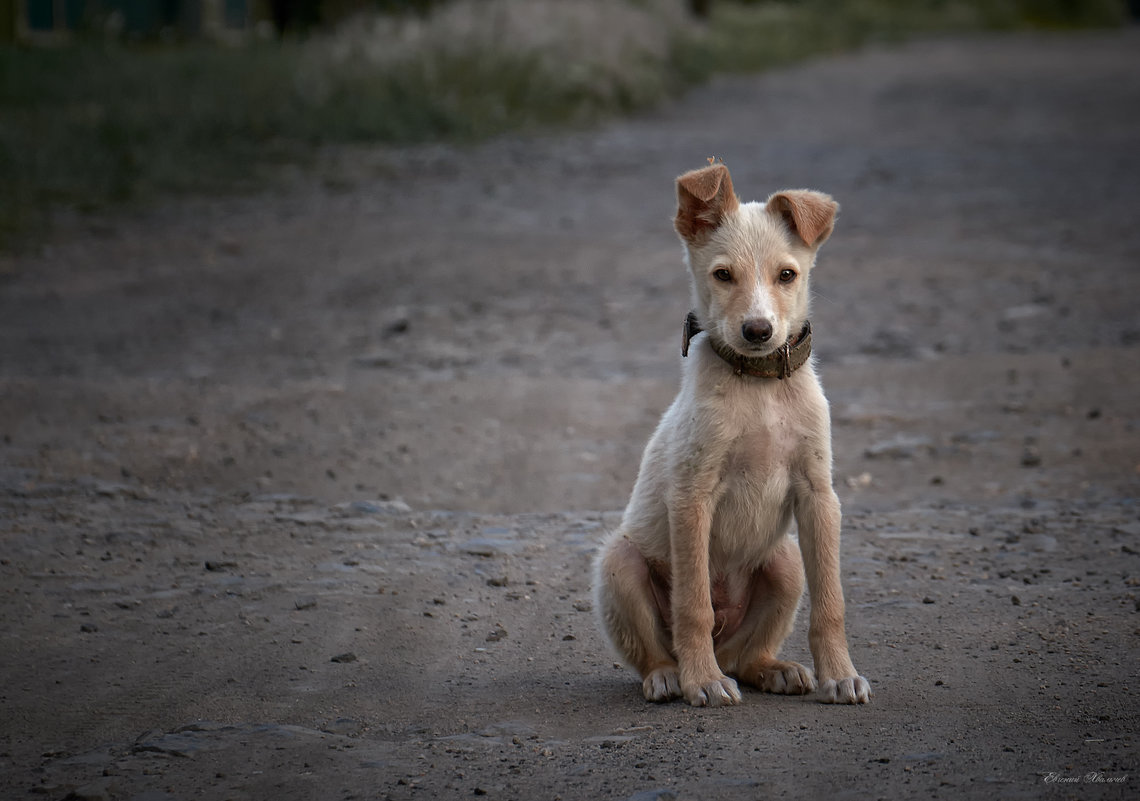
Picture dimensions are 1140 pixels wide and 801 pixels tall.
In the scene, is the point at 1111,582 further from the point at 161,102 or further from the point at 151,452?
the point at 161,102

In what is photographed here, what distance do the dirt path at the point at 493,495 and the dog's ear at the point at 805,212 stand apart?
4.67 ft

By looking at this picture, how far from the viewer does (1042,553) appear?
17.8ft

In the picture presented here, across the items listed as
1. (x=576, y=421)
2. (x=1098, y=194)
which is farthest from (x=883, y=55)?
(x=576, y=421)

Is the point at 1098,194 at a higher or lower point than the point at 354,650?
higher

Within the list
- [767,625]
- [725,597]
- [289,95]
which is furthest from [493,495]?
[289,95]

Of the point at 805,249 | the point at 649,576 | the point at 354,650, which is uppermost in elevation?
the point at 805,249

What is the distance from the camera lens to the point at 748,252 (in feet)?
13.2

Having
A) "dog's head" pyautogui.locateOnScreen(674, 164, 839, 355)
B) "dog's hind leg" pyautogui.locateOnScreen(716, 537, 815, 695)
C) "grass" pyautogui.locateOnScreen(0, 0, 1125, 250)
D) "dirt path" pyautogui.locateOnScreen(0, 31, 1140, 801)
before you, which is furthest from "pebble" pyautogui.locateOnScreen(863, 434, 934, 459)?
"grass" pyautogui.locateOnScreen(0, 0, 1125, 250)

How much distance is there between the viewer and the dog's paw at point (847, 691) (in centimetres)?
388

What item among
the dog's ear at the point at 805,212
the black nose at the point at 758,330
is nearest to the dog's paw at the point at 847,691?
the black nose at the point at 758,330

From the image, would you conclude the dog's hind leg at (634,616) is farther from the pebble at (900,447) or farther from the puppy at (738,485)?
the pebble at (900,447)

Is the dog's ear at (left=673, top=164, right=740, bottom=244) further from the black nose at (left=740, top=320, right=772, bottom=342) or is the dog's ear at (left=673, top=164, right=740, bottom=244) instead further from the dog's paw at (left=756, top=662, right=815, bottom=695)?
the dog's paw at (left=756, top=662, right=815, bottom=695)

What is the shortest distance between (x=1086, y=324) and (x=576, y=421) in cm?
383

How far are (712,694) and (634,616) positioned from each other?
1.15 feet
